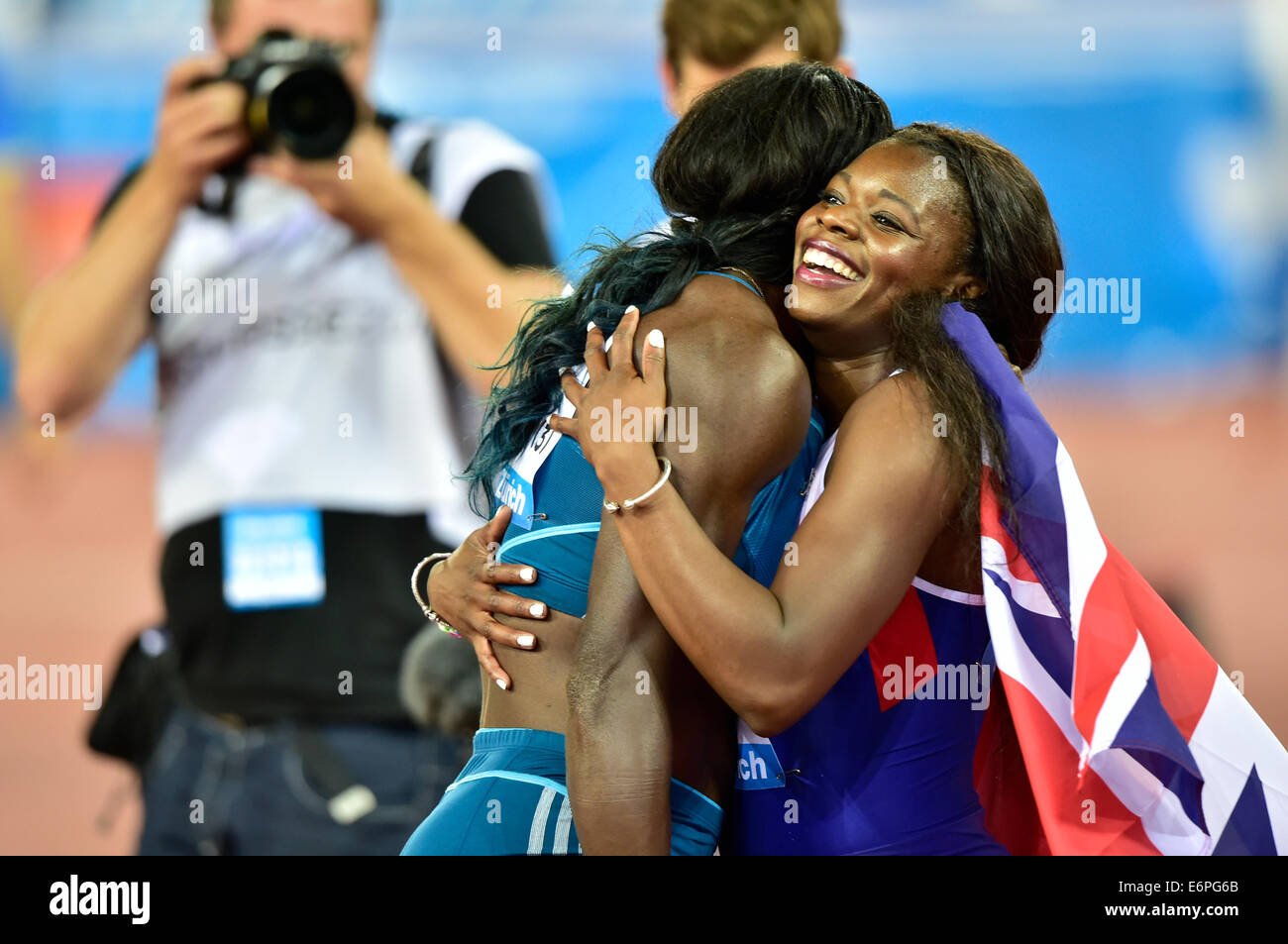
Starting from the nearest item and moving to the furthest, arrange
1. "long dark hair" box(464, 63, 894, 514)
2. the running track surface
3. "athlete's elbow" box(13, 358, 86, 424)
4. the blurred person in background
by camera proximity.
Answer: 1. "long dark hair" box(464, 63, 894, 514)
2. the blurred person in background
3. "athlete's elbow" box(13, 358, 86, 424)
4. the running track surface

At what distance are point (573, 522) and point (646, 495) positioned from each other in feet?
0.72

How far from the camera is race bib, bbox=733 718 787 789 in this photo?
1.84 metres

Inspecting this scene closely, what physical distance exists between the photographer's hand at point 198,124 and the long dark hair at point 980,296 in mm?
2143

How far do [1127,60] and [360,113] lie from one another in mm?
2315

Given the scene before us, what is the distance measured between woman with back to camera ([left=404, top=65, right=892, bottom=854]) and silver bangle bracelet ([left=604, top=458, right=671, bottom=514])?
0.02 m

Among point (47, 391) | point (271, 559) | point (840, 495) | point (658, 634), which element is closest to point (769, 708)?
point (658, 634)

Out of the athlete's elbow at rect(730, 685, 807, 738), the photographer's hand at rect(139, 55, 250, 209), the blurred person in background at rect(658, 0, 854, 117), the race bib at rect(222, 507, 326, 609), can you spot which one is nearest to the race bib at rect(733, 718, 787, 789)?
the athlete's elbow at rect(730, 685, 807, 738)

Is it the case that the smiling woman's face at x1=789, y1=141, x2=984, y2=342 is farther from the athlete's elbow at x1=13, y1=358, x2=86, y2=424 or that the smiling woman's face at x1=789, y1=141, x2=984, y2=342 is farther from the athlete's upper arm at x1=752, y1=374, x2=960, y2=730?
the athlete's elbow at x1=13, y1=358, x2=86, y2=424

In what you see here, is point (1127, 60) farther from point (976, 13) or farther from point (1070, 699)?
point (1070, 699)

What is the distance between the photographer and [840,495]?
168 centimetres

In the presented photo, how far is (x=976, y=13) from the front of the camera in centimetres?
425

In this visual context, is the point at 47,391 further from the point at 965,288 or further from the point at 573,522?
the point at 965,288

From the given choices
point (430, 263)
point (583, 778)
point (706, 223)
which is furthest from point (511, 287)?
point (583, 778)
